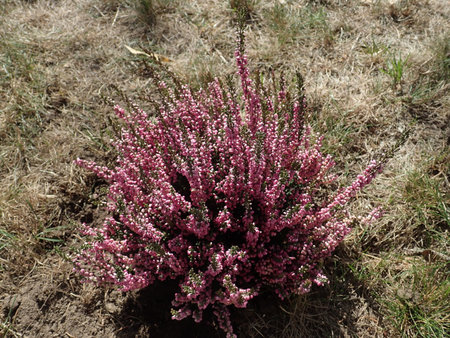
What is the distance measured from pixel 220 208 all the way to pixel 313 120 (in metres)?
1.55

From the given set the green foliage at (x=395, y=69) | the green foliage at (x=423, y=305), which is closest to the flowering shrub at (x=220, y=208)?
the green foliage at (x=423, y=305)

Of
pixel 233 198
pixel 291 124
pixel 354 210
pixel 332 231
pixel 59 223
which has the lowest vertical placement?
pixel 59 223

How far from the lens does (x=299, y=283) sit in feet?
7.93

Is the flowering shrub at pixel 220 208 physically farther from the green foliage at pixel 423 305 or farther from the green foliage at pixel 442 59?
the green foliage at pixel 442 59

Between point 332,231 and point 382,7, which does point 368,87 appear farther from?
point 332,231

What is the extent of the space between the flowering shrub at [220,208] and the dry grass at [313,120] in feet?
0.98

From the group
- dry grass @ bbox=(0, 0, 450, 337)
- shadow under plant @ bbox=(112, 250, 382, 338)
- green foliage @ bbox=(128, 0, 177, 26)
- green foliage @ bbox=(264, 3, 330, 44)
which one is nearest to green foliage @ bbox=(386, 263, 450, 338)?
dry grass @ bbox=(0, 0, 450, 337)

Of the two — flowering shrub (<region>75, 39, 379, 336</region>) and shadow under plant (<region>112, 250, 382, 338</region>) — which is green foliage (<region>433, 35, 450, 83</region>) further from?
shadow under plant (<region>112, 250, 382, 338</region>)

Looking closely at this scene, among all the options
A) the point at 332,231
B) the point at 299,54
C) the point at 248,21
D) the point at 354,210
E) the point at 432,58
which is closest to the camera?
the point at 332,231

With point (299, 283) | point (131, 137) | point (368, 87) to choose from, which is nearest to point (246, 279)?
point (299, 283)

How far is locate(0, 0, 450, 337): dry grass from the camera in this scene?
9.21ft

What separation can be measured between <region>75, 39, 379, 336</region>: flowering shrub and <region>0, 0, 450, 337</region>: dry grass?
0.98ft

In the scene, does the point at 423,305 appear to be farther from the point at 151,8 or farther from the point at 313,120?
the point at 151,8

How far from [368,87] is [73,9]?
140 inches
